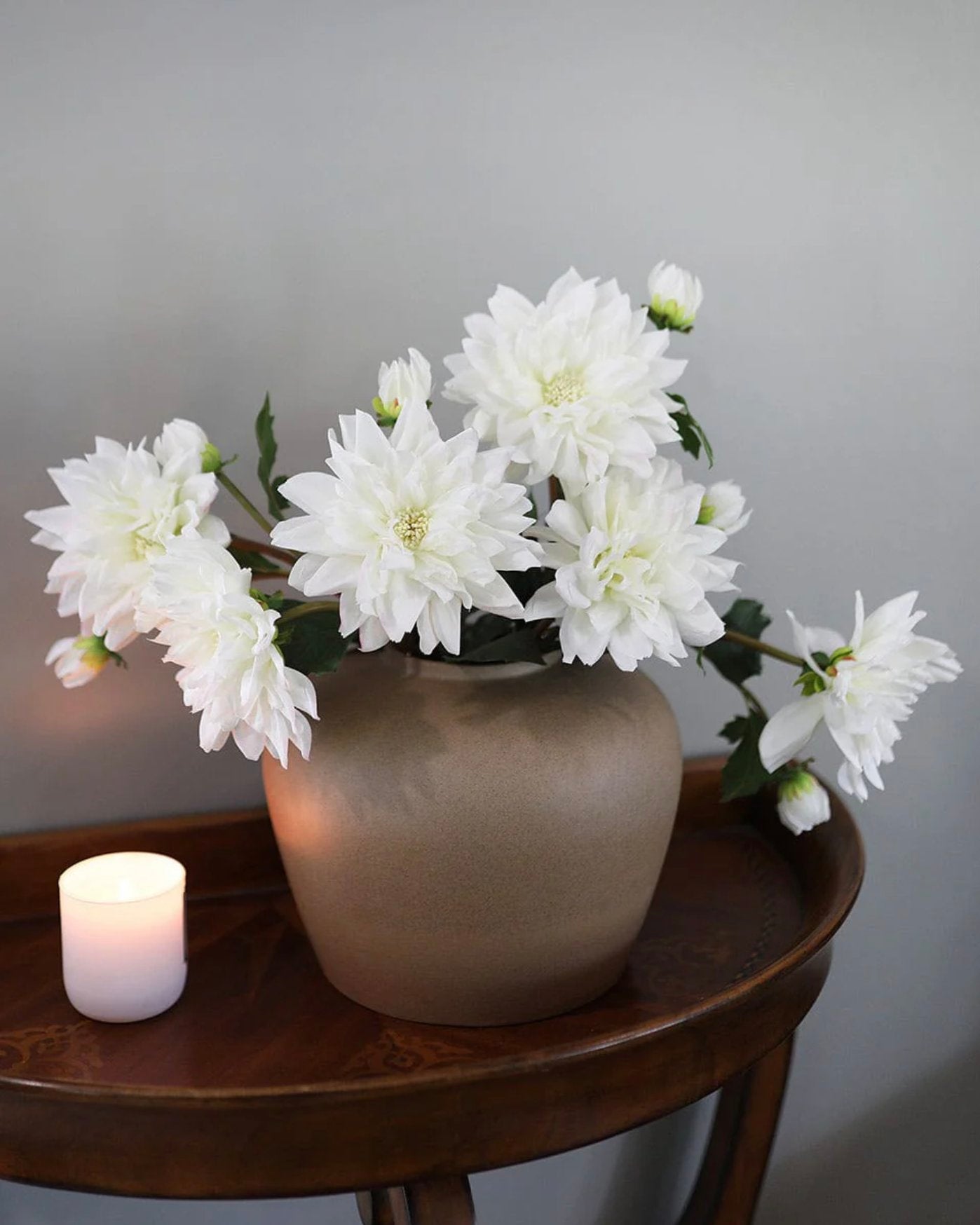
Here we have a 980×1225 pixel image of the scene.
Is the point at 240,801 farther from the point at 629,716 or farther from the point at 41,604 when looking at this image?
the point at 629,716

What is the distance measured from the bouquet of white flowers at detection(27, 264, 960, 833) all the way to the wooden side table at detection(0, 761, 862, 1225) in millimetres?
126

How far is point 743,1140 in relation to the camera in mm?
938

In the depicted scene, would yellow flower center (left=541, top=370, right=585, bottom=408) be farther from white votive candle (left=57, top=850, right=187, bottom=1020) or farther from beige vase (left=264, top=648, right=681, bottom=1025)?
white votive candle (left=57, top=850, right=187, bottom=1020)

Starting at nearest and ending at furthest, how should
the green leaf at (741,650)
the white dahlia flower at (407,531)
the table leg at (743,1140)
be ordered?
the white dahlia flower at (407,531), the green leaf at (741,650), the table leg at (743,1140)

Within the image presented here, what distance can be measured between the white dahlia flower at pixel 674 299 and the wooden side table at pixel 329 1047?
36 cm

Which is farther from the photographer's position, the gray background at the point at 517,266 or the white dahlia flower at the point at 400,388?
the gray background at the point at 517,266

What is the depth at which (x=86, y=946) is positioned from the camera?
65 cm

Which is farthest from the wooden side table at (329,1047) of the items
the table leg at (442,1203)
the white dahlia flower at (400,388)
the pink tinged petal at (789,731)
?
the white dahlia flower at (400,388)

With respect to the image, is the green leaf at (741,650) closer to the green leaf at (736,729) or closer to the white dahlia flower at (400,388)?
the green leaf at (736,729)

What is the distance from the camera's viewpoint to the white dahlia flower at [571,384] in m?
0.59

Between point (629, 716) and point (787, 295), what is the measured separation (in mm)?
448

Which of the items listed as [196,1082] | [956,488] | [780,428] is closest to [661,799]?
[196,1082]

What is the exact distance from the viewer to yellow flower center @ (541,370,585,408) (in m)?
0.60

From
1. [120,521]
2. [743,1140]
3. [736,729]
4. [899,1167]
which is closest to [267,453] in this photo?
[120,521]
